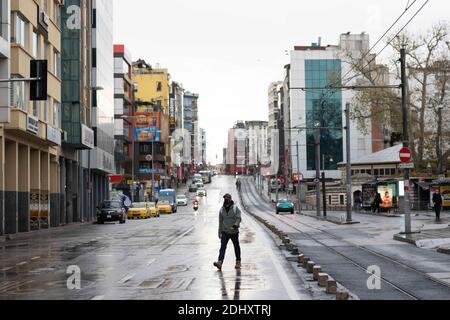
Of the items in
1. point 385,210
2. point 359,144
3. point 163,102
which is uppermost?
point 163,102

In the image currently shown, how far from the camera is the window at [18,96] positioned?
41.3m

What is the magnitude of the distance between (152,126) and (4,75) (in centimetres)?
9584

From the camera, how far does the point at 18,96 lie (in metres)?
42.3

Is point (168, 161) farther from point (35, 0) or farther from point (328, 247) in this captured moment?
point (328, 247)

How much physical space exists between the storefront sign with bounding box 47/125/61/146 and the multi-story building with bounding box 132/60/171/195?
62.4 meters

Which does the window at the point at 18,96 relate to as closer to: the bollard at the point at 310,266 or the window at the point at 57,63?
the window at the point at 57,63

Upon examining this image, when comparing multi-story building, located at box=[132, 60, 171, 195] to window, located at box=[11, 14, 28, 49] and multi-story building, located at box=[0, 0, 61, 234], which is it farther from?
window, located at box=[11, 14, 28, 49]

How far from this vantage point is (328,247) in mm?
26594

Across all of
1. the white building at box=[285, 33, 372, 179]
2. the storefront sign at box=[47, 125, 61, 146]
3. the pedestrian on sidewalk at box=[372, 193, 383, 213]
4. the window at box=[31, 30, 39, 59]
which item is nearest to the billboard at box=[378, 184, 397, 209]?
the pedestrian on sidewalk at box=[372, 193, 383, 213]

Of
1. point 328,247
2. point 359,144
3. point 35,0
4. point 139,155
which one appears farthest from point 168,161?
point 328,247

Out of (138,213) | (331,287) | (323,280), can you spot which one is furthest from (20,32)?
(331,287)

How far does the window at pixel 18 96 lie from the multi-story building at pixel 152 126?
2787 inches
